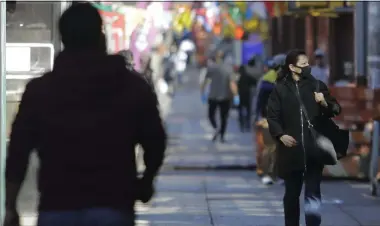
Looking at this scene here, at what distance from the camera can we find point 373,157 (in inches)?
483

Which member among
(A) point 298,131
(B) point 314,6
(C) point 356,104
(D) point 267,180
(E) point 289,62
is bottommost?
(D) point 267,180

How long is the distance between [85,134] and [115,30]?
44.9ft

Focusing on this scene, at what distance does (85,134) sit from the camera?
4.29 metres

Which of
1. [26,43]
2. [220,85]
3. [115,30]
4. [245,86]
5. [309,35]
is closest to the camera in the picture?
[26,43]

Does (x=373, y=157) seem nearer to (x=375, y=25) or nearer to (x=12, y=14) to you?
(x=375, y=25)

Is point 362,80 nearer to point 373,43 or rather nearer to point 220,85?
point 373,43

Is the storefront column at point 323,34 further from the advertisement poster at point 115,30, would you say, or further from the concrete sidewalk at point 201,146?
the advertisement poster at point 115,30

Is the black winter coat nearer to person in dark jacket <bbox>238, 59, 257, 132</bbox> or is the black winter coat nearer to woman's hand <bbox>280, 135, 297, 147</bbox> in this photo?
woman's hand <bbox>280, 135, 297, 147</bbox>

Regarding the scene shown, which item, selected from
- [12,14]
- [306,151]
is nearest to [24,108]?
[306,151]

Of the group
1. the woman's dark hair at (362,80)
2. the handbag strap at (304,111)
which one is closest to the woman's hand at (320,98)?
the handbag strap at (304,111)

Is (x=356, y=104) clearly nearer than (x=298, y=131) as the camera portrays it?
No

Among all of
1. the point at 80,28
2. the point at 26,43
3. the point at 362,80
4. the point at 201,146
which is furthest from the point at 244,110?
the point at 80,28

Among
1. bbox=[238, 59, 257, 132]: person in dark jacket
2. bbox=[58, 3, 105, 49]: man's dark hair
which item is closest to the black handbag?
bbox=[58, 3, 105, 49]: man's dark hair

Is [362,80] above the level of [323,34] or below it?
below
